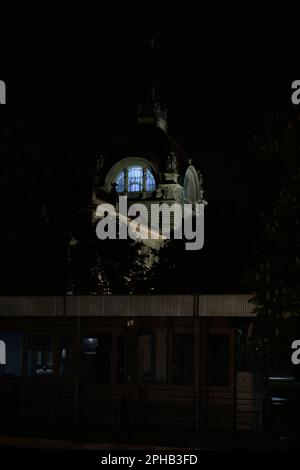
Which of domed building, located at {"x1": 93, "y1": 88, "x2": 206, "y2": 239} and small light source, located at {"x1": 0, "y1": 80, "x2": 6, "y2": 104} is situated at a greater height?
domed building, located at {"x1": 93, "y1": 88, "x2": 206, "y2": 239}

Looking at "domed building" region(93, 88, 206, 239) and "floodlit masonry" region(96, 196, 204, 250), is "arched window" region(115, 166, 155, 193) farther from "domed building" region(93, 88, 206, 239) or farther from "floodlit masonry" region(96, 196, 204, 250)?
"floodlit masonry" region(96, 196, 204, 250)

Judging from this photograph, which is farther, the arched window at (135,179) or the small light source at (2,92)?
the arched window at (135,179)

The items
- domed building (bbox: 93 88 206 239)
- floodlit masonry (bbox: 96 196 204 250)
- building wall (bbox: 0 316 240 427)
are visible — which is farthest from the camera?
domed building (bbox: 93 88 206 239)

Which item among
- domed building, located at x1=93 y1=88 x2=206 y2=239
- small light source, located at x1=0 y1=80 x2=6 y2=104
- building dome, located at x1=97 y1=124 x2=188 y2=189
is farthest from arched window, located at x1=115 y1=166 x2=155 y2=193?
small light source, located at x1=0 y1=80 x2=6 y2=104

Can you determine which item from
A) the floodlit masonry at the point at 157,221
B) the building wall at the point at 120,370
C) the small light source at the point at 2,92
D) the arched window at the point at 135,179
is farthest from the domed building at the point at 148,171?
the building wall at the point at 120,370

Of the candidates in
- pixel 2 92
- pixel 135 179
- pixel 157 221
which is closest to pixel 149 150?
pixel 135 179

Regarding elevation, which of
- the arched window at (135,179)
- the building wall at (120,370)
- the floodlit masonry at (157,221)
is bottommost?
the building wall at (120,370)

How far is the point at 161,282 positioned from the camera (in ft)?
223

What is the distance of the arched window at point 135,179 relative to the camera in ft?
445

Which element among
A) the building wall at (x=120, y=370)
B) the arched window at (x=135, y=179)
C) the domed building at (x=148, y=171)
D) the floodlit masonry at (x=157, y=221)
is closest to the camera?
the building wall at (x=120, y=370)

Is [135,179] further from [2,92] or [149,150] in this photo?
[2,92]

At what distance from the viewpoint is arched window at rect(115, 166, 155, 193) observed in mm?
135625

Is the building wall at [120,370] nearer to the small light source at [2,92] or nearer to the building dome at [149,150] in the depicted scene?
the small light source at [2,92]
